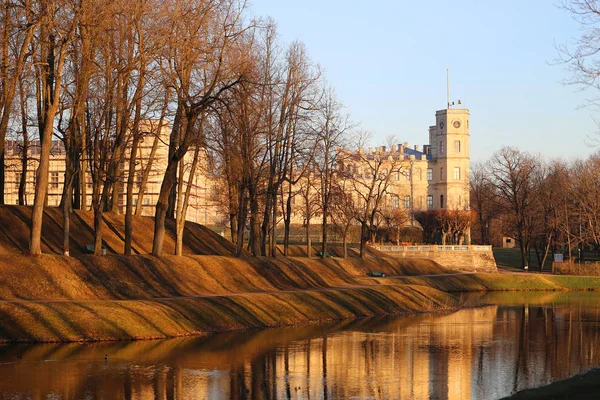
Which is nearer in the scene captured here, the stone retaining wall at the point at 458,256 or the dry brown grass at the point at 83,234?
the dry brown grass at the point at 83,234

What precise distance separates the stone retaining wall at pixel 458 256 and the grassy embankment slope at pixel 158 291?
28.7 m

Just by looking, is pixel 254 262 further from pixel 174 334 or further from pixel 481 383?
pixel 481 383

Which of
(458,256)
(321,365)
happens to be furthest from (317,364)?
(458,256)

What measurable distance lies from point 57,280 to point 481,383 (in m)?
17.6

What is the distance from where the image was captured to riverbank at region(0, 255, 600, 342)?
2948cm

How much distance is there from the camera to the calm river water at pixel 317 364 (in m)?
20.9

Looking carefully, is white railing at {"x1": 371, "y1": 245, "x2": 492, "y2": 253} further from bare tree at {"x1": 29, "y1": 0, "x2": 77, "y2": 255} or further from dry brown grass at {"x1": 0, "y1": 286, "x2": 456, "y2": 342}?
bare tree at {"x1": 29, "y1": 0, "x2": 77, "y2": 255}

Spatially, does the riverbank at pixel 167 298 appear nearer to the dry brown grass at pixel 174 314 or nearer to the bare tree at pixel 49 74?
the dry brown grass at pixel 174 314

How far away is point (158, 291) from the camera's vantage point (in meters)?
37.4

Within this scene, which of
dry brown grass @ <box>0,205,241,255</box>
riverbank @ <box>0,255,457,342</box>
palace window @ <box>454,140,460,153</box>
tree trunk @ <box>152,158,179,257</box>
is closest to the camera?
riverbank @ <box>0,255,457,342</box>

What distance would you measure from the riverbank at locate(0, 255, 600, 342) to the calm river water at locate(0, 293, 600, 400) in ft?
4.21

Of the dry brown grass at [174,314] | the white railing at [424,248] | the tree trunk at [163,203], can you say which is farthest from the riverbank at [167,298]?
the white railing at [424,248]

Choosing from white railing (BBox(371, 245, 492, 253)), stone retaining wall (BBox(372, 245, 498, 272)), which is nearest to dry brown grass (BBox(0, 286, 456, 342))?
white railing (BBox(371, 245, 492, 253))

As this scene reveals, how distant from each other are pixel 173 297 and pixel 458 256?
55146mm
